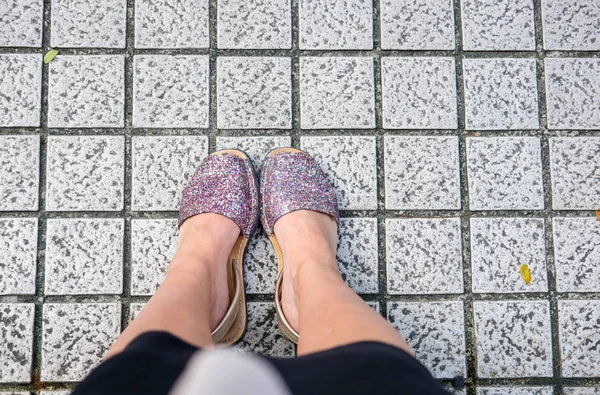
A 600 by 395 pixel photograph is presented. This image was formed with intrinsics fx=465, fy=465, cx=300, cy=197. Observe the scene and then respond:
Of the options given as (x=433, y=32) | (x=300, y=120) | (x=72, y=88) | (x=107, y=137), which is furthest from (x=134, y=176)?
(x=433, y=32)

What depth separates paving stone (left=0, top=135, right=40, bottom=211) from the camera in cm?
175

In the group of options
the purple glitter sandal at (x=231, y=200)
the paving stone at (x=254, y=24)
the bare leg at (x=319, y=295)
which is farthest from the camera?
the paving stone at (x=254, y=24)

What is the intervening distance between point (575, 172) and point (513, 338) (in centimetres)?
69

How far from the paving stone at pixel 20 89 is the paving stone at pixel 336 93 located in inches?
39.9

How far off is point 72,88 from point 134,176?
16.4 inches

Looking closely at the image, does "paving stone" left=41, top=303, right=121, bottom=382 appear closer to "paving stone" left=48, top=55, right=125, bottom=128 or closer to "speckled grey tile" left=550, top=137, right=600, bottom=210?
"paving stone" left=48, top=55, right=125, bottom=128

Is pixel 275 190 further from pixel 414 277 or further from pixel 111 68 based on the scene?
pixel 111 68

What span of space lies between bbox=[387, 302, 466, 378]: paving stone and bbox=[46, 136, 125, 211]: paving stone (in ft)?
3.76

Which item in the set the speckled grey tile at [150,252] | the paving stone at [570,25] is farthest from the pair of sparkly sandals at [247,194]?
the paving stone at [570,25]

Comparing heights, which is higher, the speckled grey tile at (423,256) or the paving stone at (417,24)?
the paving stone at (417,24)

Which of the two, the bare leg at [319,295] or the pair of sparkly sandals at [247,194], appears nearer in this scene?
the bare leg at [319,295]

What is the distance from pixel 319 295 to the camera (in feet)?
4.78

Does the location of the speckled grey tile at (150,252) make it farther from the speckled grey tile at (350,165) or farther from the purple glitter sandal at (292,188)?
the speckled grey tile at (350,165)

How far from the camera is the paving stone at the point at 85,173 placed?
68.9 inches
